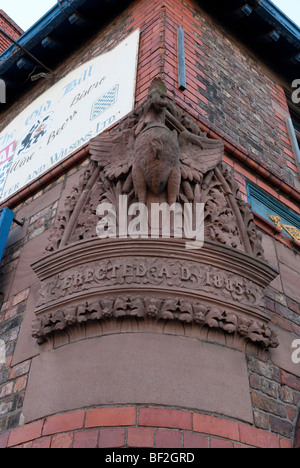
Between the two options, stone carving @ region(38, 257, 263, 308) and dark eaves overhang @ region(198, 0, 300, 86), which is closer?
stone carving @ region(38, 257, 263, 308)

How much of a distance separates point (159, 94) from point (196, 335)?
1924 millimetres

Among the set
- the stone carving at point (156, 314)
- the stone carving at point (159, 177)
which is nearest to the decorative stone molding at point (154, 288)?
the stone carving at point (156, 314)

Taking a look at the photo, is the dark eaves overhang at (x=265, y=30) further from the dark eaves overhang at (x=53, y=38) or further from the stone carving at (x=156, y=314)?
the stone carving at (x=156, y=314)

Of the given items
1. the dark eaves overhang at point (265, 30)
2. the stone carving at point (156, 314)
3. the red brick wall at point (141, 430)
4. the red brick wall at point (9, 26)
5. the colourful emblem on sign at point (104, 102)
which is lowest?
the red brick wall at point (141, 430)

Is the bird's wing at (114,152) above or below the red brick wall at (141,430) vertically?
above

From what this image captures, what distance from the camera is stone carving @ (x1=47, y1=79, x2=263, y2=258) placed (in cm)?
356

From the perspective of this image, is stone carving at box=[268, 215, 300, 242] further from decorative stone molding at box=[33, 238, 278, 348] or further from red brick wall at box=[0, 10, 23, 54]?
red brick wall at box=[0, 10, 23, 54]

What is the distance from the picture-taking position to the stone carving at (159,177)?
3.56m

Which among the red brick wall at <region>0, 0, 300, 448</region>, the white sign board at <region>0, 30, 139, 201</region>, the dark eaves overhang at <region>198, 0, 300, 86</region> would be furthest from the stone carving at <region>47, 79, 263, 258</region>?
the dark eaves overhang at <region>198, 0, 300, 86</region>

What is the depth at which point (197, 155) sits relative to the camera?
4.01m

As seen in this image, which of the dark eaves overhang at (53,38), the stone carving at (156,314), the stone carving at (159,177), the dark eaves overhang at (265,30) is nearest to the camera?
the stone carving at (156,314)

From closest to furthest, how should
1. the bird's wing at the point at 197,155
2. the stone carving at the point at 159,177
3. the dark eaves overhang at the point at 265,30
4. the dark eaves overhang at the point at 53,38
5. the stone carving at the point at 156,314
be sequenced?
the stone carving at the point at 156,314 < the stone carving at the point at 159,177 < the bird's wing at the point at 197,155 < the dark eaves overhang at the point at 265,30 < the dark eaves overhang at the point at 53,38

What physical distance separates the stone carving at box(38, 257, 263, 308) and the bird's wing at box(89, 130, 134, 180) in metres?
0.85

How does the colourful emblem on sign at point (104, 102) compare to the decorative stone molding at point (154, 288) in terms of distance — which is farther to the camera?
the colourful emblem on sign at point (104, 102)
